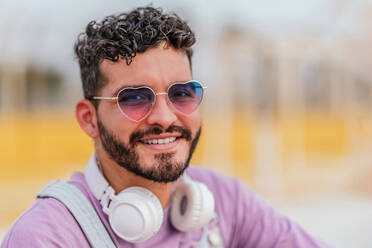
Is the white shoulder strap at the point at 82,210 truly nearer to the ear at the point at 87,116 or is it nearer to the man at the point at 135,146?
the man at the point at 135,146

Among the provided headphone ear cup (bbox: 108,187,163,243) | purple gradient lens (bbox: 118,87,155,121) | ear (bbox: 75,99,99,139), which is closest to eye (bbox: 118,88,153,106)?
purple gradient lens (bbox: 118,87,155,121)

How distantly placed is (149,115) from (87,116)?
0.37 m

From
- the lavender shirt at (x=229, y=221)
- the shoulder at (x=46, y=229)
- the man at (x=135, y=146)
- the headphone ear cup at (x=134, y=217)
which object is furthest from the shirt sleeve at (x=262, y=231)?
the shoulder at (x=46, y=229)

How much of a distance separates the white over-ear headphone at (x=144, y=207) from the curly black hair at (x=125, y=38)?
0.38 m

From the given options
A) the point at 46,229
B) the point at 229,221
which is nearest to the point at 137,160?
the point at 46,229

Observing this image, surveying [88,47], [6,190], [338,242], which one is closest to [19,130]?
[6,190]

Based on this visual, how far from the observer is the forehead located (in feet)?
6.06

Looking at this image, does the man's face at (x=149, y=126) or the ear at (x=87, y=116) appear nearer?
the man's face at (x=149, y=126)

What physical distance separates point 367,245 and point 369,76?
5704mm

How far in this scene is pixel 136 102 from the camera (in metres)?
1.83

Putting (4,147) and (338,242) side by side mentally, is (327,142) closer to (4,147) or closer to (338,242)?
(4,147)

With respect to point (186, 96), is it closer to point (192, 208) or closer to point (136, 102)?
point (136, 102)

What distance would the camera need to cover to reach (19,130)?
78.3 feet

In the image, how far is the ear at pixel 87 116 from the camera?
6.68ft
